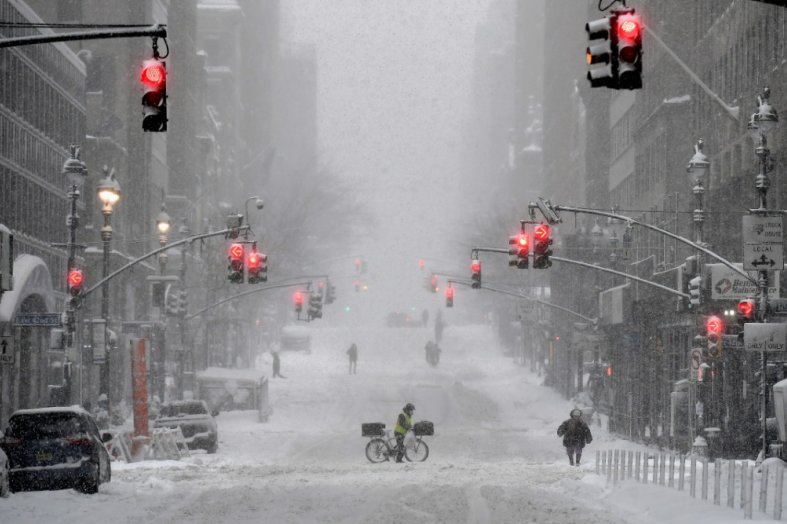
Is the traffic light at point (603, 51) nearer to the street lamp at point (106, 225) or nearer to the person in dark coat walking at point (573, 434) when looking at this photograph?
the person in dark coat walking at point (573, 434)

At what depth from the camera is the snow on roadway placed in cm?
2505

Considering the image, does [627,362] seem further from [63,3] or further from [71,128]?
[63,3]

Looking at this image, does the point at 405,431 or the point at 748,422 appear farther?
the point at 748,422

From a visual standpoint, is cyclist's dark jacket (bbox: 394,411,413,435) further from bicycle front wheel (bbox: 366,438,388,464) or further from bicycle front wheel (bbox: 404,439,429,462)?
bicycle front wheel (bbox: 366,438,388,464)

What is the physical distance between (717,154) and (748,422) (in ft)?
39.3

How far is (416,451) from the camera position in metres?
42.9

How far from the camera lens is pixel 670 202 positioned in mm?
61219

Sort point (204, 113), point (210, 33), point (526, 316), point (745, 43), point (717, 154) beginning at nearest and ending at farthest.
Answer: point (745, 43)
point (717, 154)
point (526, 316)
point (204, 113)
point (210, 33)

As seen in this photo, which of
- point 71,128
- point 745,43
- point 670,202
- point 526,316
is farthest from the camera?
point 526,316

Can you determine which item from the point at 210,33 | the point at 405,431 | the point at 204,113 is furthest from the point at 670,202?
the point at 210,33

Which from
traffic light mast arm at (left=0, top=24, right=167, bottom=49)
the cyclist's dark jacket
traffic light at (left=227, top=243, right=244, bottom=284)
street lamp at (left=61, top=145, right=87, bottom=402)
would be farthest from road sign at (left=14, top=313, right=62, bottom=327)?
traffic light mast arm at (left=0, top=24, right=167, bottom=49)

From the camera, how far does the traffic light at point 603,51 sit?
50.2 feet

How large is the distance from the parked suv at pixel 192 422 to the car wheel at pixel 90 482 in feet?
55.5

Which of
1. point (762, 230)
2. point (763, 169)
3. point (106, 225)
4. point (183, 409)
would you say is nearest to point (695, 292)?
point (763, 169)
